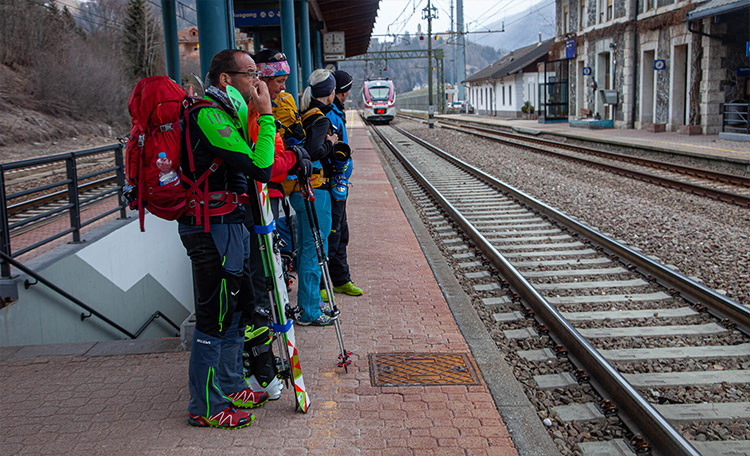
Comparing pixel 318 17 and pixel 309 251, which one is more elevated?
pixel 318 17

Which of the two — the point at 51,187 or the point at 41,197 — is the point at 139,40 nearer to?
the point at 41,197

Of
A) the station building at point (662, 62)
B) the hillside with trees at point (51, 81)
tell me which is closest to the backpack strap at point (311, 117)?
the station building at point (662, 62)

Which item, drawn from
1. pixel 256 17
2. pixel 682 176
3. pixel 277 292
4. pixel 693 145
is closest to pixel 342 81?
pixel 277 292

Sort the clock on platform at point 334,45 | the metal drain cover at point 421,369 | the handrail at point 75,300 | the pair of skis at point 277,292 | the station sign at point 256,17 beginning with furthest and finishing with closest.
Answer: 1. the clock on platform at point 334,45
2. the station sign at point 256,17
3. the handrail at point 75,300
4. the metal drain cover at point 421,369
5. the pair of skis at point 277,292

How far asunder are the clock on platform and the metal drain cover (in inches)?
851

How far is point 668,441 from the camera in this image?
3.61 metres

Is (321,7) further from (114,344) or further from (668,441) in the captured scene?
(668,441)

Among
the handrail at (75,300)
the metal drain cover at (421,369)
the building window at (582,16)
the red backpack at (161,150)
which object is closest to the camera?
the red backpack at (161,150)

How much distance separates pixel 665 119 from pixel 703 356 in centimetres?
2455

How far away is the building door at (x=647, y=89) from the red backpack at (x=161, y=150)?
29.0 m

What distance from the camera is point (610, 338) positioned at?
17.9 ft

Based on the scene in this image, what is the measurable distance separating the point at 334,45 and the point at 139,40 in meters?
30.0

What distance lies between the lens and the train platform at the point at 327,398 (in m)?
3.56

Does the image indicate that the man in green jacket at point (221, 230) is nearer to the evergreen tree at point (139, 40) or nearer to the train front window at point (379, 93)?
the train front window at point (379, 93)
